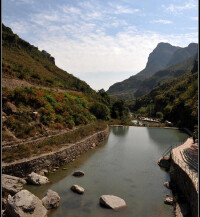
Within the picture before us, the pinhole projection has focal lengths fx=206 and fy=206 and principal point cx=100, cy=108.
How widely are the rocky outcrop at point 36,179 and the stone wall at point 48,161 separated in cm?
81

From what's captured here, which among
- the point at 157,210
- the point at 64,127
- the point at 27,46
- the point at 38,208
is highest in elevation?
the point at 27,46

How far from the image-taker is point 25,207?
39.8ft

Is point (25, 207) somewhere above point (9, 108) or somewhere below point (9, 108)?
below

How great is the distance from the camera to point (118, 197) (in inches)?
599

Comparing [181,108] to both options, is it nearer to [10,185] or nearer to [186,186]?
[186,186]

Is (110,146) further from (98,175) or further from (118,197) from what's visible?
(118,197)

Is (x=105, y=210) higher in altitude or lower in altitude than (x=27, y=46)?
lower

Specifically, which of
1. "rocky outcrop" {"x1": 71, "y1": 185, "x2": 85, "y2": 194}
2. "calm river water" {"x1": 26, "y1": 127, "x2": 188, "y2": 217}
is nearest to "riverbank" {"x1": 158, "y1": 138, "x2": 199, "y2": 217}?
"calm river water" {"x1": 26, "y1": 127, "x2": 188, "y2": 217}

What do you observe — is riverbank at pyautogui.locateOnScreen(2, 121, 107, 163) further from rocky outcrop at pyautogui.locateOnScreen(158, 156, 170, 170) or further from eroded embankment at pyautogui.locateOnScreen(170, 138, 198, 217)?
eroded embankment at pyautogui.locateOnScreen(170, 138, 198, 217)

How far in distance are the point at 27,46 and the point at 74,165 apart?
3254 inches

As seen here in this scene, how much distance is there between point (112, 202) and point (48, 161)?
8753mm

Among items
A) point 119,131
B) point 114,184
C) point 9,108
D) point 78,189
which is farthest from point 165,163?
point 119,131

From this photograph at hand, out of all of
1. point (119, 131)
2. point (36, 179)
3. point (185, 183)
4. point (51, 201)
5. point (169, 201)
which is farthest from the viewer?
point (119, 131)

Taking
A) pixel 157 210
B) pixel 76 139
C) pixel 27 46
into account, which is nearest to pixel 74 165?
pixel 76 139
